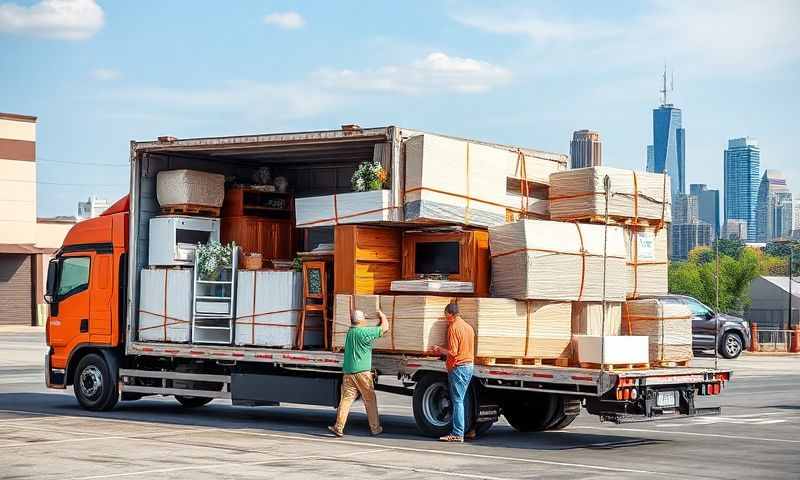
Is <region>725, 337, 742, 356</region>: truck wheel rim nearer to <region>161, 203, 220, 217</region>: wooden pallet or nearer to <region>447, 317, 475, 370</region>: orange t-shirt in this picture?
<region>161, 203, 220, 217</region>: wooden pallet

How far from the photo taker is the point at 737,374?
105 feet

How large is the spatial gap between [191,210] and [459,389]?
19.4 ft

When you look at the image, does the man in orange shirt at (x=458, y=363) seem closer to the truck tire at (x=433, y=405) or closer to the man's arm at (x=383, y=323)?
the truck tire at (x=433, y=405)

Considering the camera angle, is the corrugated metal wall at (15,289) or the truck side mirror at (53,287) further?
the corrugated metal wall at (15,289)

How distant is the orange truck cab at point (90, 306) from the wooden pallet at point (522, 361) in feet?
21.5

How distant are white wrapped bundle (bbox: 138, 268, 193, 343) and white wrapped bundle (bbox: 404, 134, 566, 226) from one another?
4.29m

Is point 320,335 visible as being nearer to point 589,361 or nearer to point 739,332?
point 589,361

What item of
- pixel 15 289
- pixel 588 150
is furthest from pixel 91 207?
pixel 588 150

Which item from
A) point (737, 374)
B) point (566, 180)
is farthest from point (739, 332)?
point (566, 180)

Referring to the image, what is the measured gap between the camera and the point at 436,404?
50.6 feet

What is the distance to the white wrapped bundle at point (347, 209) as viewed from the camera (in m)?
15.7

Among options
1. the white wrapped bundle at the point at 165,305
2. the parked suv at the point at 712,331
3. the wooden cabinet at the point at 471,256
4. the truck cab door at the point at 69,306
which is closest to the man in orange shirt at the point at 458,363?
the wooden cabinet at the point at 471,256

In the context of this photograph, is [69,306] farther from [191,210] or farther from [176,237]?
[191,210]

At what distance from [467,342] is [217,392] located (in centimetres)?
470
